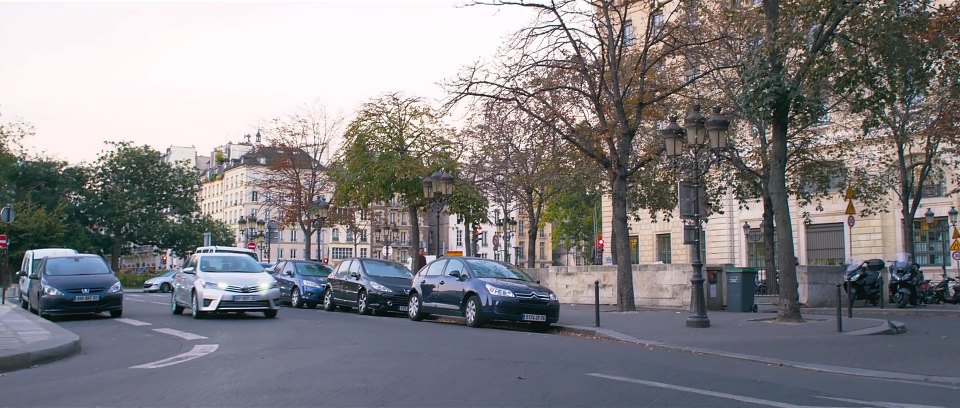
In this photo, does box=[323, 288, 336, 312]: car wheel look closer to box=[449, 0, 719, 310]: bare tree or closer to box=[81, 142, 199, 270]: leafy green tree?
box=[449, 0, 719, 310]: bare tree

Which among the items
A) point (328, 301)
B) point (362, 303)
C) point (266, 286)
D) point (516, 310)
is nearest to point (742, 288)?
point (516, 310)

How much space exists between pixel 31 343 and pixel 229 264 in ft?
22.2

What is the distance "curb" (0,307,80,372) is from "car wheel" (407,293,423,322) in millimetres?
7793

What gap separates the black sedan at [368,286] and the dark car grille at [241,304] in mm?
3648

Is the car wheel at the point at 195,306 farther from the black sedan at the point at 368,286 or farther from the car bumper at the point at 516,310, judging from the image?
the car bumper at the point at 516,310

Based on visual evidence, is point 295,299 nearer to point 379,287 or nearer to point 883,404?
point 379,287

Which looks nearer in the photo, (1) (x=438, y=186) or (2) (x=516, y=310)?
(2) (x=516, y=310)

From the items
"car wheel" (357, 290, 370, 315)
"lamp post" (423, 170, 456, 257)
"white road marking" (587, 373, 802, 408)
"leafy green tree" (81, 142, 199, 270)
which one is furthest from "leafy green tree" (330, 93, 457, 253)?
"leafy green tree" (81, 142, 199, 270)

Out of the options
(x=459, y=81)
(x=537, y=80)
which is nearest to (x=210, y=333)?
(x=459, y=81)

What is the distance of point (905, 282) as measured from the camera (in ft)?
82.2

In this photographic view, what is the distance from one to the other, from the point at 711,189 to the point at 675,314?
14.1m

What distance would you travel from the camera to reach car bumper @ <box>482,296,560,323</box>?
17391mm

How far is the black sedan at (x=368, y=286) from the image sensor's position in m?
22.2

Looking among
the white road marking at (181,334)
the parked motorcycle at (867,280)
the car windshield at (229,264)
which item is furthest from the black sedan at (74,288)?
the parked motorcycle at (867,280)
